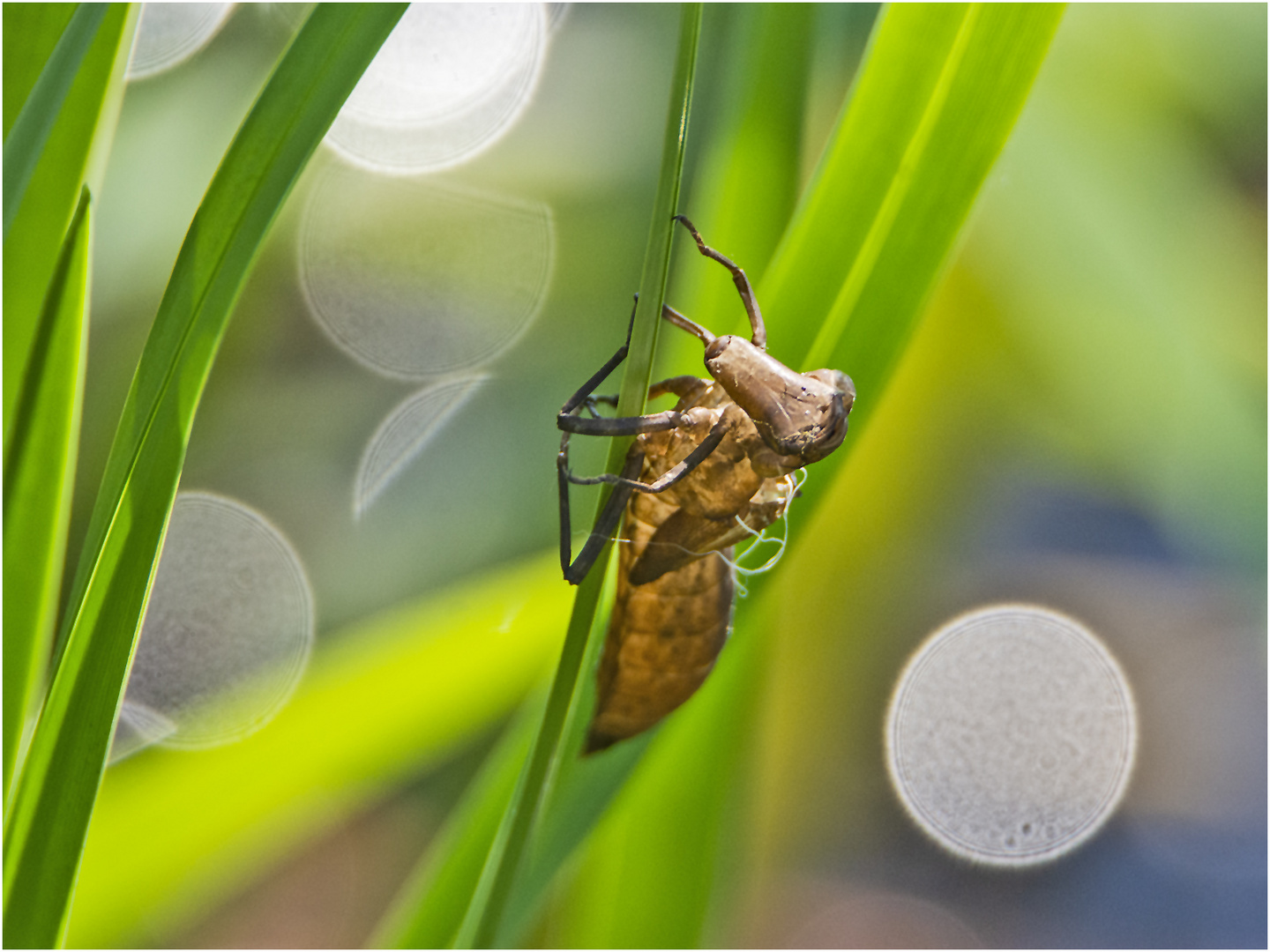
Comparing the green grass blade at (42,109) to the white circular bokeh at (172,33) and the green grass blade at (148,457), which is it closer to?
the green grass blade at (148,457)

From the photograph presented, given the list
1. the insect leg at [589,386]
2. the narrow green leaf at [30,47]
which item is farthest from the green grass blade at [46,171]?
the insect leg at [589,386]

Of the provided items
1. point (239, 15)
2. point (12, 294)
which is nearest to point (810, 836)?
point (12, 294)

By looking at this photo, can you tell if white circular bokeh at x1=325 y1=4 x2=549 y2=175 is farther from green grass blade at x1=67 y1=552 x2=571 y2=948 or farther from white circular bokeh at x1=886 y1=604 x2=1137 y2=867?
white circular bokeh at x1=886 y1=604 x2=1137 y2=867

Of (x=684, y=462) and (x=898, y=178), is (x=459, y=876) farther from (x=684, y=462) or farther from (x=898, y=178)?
(x=898, y=178)

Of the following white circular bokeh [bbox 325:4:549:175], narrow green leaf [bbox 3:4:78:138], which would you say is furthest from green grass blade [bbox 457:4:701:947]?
white circular bokeh [bbox 325:4:549:175]

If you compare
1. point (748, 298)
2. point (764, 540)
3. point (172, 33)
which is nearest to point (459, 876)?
point (764, 540)

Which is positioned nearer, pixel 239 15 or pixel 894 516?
pixel 239 15

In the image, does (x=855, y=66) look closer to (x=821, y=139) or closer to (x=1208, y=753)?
(x=821, y=139)
